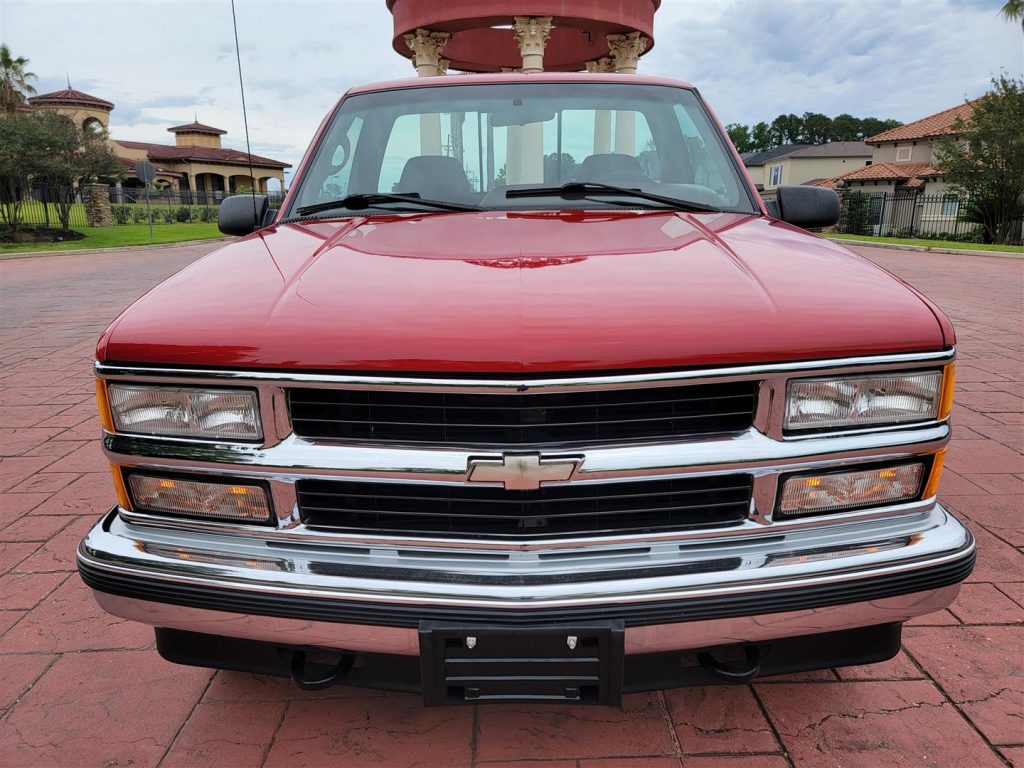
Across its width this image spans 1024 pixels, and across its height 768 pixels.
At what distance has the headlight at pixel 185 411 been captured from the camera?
1.65 m

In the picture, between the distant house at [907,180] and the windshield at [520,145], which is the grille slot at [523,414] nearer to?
the windshield at [520,145]

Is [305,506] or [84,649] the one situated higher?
[305,506]

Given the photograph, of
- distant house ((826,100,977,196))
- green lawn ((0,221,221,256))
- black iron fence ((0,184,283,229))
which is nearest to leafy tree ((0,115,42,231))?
black iron fence ((0,184,283,229))

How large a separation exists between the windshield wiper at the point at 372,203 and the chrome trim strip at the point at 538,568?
4.52 feet

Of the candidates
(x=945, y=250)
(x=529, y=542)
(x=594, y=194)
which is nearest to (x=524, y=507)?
(x=529, y=542)

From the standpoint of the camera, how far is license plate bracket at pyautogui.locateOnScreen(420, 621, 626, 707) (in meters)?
1.53

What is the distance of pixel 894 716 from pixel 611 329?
152 centimetres

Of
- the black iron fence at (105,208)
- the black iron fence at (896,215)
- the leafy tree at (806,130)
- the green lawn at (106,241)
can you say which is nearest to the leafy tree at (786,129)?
the leafy tree at (806,130)

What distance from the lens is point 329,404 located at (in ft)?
5.34

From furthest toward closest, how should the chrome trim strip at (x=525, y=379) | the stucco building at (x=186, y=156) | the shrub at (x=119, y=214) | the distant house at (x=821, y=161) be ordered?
the distant house at (x=821, y=161), the stucco building at (x=186, y=156), the shrub at (x=119, y=214), the chrome trim strip at (x=525, y=379)

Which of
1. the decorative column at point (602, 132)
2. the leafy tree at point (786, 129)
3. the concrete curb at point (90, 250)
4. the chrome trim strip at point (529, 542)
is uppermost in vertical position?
the leafy tree at point (786, 129)

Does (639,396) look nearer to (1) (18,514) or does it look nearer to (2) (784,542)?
(2) (784,542)

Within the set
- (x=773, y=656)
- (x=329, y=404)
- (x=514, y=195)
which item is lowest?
(x=773, y=656)

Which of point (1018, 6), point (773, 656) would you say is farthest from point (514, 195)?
point (1018, 6)
